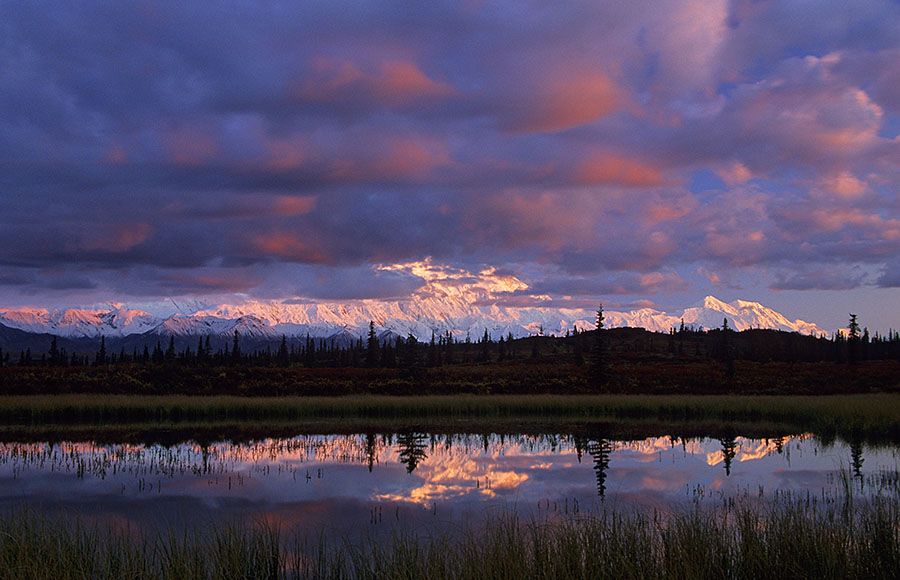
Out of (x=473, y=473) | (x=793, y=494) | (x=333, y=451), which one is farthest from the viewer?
(x=333, y=451)

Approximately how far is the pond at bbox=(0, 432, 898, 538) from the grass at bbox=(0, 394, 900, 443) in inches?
201

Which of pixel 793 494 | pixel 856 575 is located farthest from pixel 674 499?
pixel 856 575

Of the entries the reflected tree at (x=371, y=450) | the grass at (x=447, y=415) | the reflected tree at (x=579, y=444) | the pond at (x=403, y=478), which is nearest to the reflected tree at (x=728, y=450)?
the pond at (x=403, y=478)

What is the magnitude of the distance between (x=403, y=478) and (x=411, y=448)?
8003 mm

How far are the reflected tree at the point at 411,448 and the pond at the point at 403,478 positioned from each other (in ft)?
0.36

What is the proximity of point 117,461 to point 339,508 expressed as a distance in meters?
12.6

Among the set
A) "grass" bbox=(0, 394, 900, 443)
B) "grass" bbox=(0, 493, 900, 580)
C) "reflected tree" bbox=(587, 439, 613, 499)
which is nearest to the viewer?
"grass" bbox=(0, 493, 900, 580)

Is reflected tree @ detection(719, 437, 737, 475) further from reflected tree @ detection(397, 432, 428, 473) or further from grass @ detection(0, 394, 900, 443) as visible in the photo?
reflected tree @ detection(397, 432, 428, 473)

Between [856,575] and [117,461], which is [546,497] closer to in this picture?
[856,575]

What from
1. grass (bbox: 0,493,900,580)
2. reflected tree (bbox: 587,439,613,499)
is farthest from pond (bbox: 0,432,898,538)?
grass (bbox: 0,493,900,580)

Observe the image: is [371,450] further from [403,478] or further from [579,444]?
[579,444]

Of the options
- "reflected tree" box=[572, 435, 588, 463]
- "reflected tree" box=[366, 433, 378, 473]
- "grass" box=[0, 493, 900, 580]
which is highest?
"grass" box=[0, 493, 900, 580]

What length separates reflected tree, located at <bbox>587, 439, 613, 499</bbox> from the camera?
21297 mm

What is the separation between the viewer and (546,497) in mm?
19109
